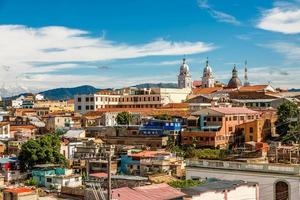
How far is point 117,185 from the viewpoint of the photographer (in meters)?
19.0

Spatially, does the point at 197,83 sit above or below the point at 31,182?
above

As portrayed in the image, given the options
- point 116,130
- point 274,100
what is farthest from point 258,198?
point 274,100

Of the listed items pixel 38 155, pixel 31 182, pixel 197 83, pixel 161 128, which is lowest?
pixel 31 182

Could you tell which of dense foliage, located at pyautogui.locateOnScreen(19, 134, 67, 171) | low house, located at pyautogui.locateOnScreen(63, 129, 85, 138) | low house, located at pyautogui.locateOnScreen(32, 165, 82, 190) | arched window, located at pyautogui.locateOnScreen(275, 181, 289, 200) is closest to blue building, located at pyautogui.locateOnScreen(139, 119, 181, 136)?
low house, located at pyautogui.locateOnScreen(63, 129, 85, 138)

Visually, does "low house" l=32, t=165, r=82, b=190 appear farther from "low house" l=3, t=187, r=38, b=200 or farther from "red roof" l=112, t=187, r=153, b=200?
"red roof" l=112, t=187, r=153, b=200

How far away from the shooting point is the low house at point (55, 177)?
70.1ft

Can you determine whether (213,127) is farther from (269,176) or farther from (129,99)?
(129,99)

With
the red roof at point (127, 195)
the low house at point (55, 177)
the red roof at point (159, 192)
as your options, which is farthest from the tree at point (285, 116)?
the red roof at point (127, 195)

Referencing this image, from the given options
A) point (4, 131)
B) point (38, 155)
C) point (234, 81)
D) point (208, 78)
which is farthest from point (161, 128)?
point (208, 78)

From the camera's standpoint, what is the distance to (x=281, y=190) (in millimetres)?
13898

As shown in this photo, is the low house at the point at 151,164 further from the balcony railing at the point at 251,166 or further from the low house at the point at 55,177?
the balcony railing at the point at 251,166

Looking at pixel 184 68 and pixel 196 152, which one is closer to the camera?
pixel 196 152

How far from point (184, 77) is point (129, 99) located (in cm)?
1601

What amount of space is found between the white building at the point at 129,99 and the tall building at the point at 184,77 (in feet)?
40.1
